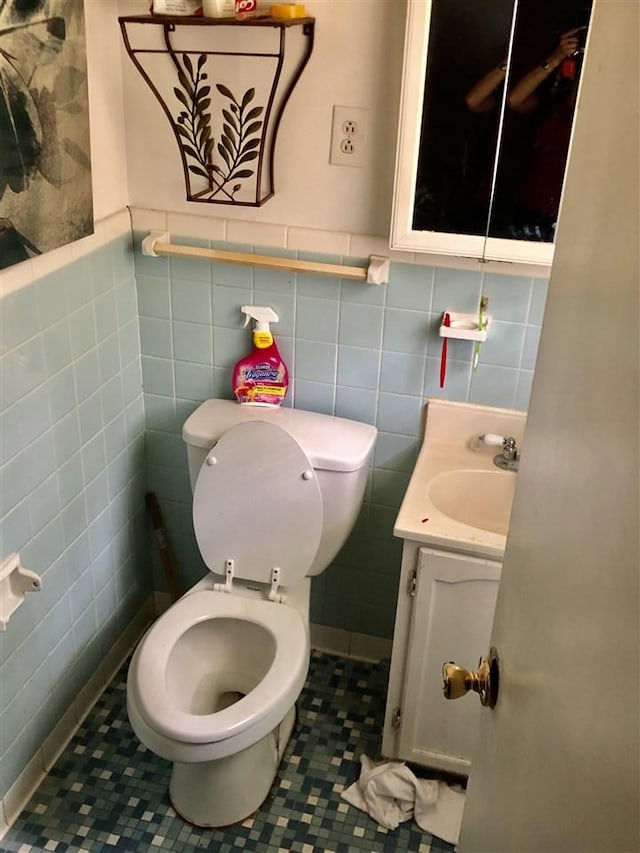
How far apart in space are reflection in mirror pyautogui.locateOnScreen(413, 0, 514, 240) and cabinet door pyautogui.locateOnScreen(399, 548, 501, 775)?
734 millimetres

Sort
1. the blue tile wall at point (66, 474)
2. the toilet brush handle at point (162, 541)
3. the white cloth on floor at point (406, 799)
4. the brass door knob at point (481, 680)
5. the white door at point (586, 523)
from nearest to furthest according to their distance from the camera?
the white door at point (586, 523)
the brass door knob at point (481, 680)
the blue tile wall at point (66, 474)
the white cloth on floor at point (406, 799)
the toilet brush handle at point (162, 541)

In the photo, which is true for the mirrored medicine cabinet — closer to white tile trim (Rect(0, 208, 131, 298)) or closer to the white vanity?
the white vanity

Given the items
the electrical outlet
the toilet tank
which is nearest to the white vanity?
the toilet tank

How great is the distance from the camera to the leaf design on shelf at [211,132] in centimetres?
181

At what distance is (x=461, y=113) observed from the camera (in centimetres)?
169

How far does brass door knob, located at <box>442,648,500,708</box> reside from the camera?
3.24 ft

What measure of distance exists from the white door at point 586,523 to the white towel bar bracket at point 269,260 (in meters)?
1.03

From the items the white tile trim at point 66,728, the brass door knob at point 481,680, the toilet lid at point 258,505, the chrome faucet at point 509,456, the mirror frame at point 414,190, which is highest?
the mirror frame at point 414,190

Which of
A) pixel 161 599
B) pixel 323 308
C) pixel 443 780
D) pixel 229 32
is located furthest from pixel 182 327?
pixel 443 780

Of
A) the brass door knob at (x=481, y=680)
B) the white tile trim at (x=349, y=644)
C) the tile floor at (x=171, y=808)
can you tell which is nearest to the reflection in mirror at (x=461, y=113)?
the brass door knob at (x=481, y=680)

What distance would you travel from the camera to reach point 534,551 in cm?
83

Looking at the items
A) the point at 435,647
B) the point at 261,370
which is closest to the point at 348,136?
the point at 261,370

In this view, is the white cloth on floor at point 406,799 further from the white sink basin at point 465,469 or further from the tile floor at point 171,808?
the white sink basin at point 465,469

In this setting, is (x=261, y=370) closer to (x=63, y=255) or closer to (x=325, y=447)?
(x=325, y=447)
